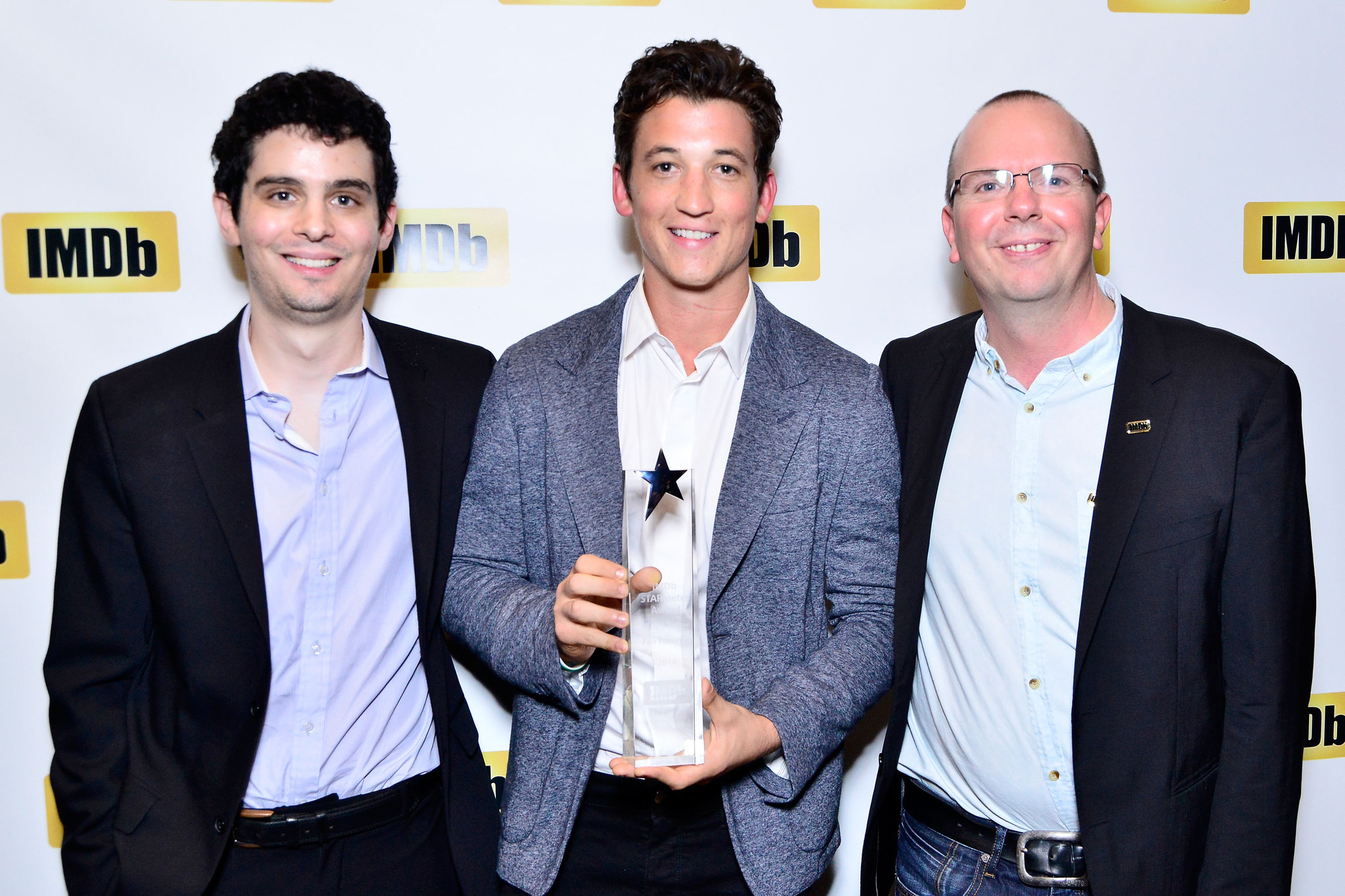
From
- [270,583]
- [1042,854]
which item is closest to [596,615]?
[270,583]

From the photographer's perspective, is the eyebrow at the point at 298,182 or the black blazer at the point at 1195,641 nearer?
the black blazer at the point at 1195,641

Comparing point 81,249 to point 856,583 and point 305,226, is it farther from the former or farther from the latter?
point 856,583

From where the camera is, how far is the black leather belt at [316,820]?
5.21 ft

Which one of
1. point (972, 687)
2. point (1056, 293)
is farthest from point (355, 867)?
point (1056, 293)

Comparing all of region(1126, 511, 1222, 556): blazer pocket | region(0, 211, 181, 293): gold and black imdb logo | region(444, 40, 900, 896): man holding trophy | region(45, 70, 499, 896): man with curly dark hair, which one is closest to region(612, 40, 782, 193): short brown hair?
region(444, 40, 900, 896): man holding trophy

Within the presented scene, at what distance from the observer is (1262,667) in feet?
4.83

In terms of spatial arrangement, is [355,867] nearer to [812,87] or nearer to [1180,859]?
[1180,859]

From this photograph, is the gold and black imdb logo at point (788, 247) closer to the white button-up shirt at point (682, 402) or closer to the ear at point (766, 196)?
the ear at point (766, 196)

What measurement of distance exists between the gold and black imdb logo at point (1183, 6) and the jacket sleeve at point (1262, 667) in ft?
3.83

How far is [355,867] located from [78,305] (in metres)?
1.28

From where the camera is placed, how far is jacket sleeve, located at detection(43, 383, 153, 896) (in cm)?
A: 159

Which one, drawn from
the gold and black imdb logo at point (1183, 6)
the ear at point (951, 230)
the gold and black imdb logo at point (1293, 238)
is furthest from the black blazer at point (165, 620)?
the gold and black imdb logo at point (1293, 238)

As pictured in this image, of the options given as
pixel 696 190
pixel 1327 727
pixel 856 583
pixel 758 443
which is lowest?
pixel 1327 727

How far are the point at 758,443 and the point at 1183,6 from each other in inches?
62.7
